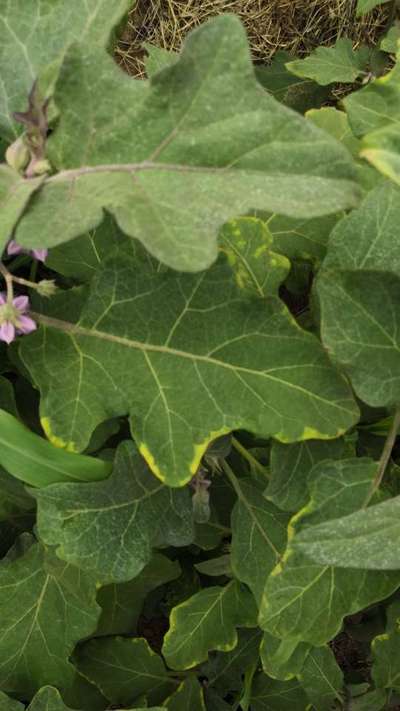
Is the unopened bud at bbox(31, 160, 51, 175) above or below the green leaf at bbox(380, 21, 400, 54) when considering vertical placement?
above

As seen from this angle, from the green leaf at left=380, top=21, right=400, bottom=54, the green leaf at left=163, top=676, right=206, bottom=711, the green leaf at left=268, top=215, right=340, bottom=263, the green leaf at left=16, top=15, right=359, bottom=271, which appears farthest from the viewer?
the green leaf at left=380, top=21, right=400, bottom=54

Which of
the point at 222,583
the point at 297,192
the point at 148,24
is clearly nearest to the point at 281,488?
the point at 297,192

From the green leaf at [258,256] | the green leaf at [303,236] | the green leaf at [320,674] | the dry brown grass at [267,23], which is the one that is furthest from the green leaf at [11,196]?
the dry brown grass at [267,23]

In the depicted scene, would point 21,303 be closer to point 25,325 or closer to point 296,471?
point 25,325

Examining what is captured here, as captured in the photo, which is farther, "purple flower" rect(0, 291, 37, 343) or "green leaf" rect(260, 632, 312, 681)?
"green leaf" rect(260, 632, 312, 681)

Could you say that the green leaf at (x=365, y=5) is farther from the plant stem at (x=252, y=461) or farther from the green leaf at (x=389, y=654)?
the green leaf at (x=389, y=654)

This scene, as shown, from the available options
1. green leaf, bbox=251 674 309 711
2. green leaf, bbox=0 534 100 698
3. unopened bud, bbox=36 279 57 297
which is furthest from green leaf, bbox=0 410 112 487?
green leaf, bbox=251 674 309 711

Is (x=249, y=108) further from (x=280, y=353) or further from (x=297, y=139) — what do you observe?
(x=280, y=353)

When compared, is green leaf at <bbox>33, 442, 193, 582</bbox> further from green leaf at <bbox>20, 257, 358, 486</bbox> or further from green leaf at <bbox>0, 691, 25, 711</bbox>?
green leaf at <bbox>0, 691, 25, 711</bbox>
